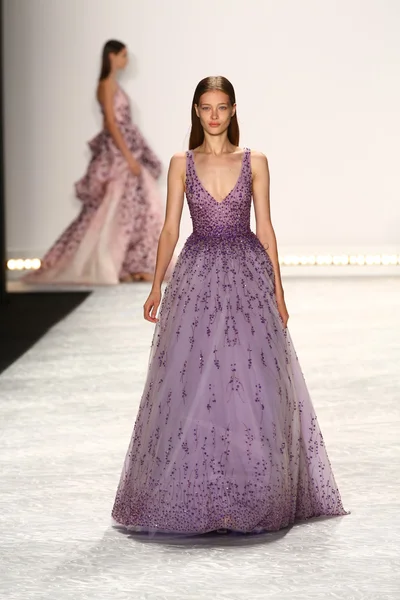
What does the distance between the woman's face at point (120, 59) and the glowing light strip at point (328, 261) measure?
166 centimetres

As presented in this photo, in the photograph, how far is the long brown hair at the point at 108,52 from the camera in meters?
9.49

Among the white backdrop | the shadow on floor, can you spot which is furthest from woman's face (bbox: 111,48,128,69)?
the shadow on floor

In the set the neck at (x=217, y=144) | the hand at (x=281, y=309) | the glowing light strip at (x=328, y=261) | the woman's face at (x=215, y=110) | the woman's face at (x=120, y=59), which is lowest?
the glowing light strip at (x=328, y=261)

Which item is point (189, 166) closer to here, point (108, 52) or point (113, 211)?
point (113, 211)

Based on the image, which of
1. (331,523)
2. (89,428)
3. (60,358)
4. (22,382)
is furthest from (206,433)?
(60,358)

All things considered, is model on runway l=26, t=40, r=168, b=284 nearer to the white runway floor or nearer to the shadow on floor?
the shadow on floor

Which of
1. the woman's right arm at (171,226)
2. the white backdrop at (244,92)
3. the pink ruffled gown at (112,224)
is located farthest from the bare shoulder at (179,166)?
the white backdrop at (244,92)

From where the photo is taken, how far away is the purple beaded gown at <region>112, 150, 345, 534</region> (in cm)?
313

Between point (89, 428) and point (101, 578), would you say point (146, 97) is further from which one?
point (101, 578)

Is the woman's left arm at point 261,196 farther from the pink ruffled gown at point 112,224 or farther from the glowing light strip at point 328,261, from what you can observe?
the glowing light strip at point 328,261

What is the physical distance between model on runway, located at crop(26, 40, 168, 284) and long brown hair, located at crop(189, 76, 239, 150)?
5.98 metres

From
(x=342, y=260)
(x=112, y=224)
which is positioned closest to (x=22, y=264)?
(x=112, y=224)

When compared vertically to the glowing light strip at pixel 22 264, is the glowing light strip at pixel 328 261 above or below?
above

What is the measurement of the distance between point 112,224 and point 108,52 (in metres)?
1.26
